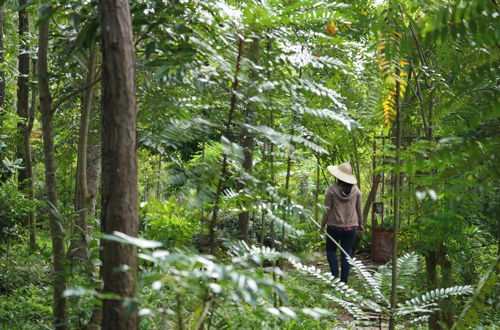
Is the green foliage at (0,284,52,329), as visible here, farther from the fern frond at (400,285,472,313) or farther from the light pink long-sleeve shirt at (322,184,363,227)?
the light pink long-sleeve shirt at (322,184,363,227)

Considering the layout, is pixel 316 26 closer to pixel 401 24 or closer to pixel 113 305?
pixel 401 24

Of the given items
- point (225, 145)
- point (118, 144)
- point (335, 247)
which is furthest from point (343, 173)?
point (118, 144)

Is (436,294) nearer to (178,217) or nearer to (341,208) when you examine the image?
(178,217)

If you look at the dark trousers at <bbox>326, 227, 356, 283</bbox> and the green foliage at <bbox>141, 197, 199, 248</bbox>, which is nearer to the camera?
the green foliage at <bbox>141, 197, 199, 248</bbox>

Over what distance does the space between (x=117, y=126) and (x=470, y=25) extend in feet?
4.69

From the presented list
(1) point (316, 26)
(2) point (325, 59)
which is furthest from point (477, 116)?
(1) point (316, 26)

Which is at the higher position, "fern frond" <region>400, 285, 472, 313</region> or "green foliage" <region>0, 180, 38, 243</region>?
"green foliage" <region>0, 180, 38, 243</region>

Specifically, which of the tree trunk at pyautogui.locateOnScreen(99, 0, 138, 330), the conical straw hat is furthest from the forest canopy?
the conical straw hat

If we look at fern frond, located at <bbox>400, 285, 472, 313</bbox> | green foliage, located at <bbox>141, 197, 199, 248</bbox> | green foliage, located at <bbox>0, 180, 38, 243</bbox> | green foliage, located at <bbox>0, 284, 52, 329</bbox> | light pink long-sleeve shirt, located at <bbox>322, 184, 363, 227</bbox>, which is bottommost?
green foliage, located at <bbox>0, 284, 52, 329</bbox>

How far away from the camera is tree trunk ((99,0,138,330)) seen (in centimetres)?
175

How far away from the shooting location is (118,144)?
175cm

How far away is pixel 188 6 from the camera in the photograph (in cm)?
245

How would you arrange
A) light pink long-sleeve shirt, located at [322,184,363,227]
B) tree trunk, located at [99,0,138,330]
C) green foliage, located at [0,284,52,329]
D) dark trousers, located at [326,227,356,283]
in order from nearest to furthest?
tree trunk, located at [99,0,138,330], green foliage, located at [0,284,52,329], dark trousers, located at [326,227,356,283], light pink long-sleeve shirt, located at [322,184,363,227]

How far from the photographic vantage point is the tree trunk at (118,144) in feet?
5.73
